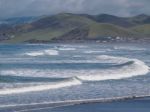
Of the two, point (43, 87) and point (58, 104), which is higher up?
point (58, 104)

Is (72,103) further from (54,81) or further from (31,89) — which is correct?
(54,81)

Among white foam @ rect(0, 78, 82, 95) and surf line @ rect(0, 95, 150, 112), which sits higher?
surf line @ rect(0, 95, 150, 112)

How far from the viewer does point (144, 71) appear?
4316 cm

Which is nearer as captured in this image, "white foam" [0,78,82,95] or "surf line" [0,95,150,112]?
"surf line" [0,95,150,112]

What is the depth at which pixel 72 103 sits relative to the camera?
2494 cm

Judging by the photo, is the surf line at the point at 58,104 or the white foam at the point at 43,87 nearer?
the surf line at the point at 58,104

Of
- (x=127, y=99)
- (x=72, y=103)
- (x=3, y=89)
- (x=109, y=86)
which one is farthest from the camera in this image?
(x=109, y=86)

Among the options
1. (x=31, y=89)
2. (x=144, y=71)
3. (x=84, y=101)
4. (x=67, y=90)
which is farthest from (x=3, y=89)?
(x=144, y=71)

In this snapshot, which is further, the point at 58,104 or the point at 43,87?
the point at 43,87

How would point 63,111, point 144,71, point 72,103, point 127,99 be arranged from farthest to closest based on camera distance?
1. point 144,71
2. point 127,99
3. point 72,103
4. point 63,111

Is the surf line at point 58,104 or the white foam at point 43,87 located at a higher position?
the surf line at point 58,104

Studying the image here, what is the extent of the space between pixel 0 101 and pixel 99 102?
446 cm

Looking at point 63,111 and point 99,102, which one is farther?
point 99,102

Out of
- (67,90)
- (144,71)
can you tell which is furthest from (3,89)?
(144,71)
